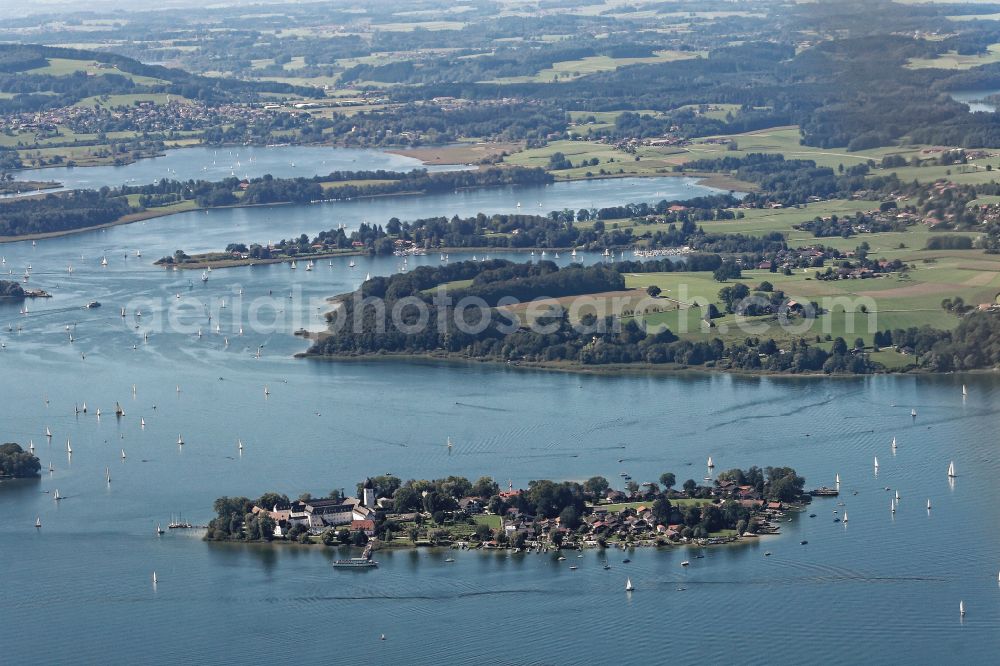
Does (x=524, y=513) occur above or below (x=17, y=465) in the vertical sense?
below

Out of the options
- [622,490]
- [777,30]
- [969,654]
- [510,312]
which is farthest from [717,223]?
[777,30]

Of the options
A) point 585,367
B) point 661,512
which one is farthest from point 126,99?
point 661,512

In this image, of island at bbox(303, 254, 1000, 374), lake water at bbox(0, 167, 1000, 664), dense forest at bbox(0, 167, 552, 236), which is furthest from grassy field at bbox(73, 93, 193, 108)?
island at bbox(303, 254, 1000, 374)


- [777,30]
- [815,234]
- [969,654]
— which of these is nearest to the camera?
[969,654]

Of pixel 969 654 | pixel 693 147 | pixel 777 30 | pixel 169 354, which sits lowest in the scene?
pixel 969 654

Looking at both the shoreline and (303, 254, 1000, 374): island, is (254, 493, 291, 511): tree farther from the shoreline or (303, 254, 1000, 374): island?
(303, 254, 1000, 374): island

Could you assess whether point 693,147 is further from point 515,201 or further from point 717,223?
point 717,223

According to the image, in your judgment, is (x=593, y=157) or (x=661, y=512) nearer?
(x=661, y=512)

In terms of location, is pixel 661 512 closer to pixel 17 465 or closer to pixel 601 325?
pixel 17 465
